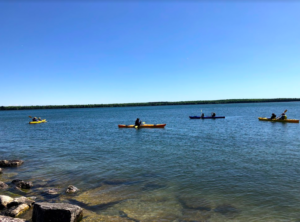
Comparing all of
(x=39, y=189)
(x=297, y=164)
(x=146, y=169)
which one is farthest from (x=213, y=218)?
(x=297, y=164)

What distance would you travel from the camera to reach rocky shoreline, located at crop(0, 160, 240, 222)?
752 cm

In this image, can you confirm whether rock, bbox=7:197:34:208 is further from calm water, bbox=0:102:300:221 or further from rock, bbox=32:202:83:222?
calm water, bbox=0:102:300:221

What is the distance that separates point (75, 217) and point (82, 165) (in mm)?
8045

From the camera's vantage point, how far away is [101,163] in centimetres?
1551

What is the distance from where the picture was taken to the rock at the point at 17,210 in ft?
26.3

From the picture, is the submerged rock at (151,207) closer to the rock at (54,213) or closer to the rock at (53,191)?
the rock at (54,213)

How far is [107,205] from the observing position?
351 inches

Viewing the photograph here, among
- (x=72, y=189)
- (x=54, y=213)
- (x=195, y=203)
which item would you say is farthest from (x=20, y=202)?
(x=195, y=203)

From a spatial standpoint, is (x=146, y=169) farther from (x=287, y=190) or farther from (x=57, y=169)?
(x=287, y=190)

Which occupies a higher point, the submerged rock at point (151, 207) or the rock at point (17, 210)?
the rock at point (17, 210)

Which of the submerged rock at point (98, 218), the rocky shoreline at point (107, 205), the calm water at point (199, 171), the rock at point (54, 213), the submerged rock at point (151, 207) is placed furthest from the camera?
the calm water at point (199, 171)

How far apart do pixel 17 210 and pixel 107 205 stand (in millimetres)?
3330

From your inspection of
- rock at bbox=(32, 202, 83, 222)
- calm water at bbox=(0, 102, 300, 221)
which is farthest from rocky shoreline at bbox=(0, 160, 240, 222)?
calm water at bbox=(0, 102, 300, 221)

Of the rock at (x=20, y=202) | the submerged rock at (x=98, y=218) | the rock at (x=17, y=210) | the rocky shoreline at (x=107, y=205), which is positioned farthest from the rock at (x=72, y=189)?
the submerged rock at (x=98, y=218)
